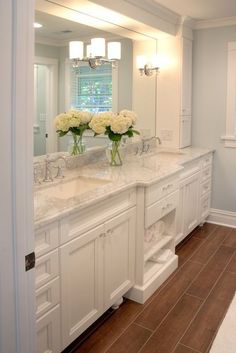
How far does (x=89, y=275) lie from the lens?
2.09m

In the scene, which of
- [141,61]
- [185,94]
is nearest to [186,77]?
[185,94]

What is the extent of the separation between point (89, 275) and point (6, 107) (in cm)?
137

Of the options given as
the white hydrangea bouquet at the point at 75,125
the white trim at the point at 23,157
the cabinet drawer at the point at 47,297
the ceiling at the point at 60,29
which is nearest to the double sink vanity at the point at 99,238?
the cabinet drawer at the point at 47,297

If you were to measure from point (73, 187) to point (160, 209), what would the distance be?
74 cm

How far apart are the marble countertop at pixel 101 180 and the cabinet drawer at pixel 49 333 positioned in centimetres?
50

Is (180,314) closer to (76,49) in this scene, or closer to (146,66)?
(76,49)

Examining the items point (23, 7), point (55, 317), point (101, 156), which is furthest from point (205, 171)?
point (23, 7)

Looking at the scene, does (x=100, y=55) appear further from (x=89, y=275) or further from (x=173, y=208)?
(x=89, y=275)

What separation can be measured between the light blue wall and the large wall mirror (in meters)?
0.75

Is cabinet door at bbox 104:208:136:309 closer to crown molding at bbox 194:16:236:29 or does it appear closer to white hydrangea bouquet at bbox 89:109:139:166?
white hydrangea bouquet at bbox 89:109:139:166

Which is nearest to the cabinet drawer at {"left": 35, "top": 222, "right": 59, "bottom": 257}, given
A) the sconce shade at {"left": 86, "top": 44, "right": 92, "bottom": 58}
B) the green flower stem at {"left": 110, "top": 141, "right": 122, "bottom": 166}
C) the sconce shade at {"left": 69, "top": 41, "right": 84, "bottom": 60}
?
the green flower stem at {"left": 110, "top": 141, "right": 122, "bottom": 166}

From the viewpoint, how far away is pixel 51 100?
8.87 ft

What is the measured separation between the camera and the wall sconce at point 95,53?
9.52 feet

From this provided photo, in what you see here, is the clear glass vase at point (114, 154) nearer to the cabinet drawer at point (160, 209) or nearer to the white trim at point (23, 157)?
the cabinet drawer at point (160, 209)
